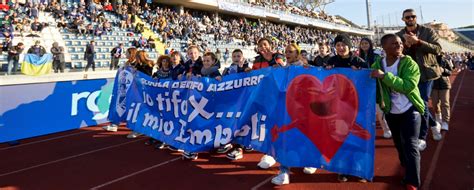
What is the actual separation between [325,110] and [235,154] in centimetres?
179

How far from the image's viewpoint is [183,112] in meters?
5.75

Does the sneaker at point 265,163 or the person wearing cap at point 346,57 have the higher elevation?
the person wearing cap at point 346,57

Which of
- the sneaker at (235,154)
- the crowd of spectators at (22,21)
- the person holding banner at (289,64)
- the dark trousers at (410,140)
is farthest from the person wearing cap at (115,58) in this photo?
the dark trousers at (410,140)

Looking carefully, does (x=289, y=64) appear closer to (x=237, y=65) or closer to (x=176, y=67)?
(x=237, y=65)

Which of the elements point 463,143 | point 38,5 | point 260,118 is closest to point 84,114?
point 260,118

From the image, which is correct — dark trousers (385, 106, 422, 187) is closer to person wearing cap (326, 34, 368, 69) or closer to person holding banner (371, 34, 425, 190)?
person holding banner (371, 34, 425, 190)

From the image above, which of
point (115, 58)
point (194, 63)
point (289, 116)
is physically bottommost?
point (289, 116)

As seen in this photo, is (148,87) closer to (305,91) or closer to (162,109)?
(162,109)

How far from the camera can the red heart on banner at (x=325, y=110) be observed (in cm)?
401

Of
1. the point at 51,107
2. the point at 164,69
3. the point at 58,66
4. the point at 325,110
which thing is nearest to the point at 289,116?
the point at 325,110

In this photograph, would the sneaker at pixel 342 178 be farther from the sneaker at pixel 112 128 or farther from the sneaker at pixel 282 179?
the sneaker at pixel 112 128

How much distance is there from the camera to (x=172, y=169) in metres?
5.11

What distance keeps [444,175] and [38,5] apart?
762 inches

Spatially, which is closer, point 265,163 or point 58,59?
point 265,163
